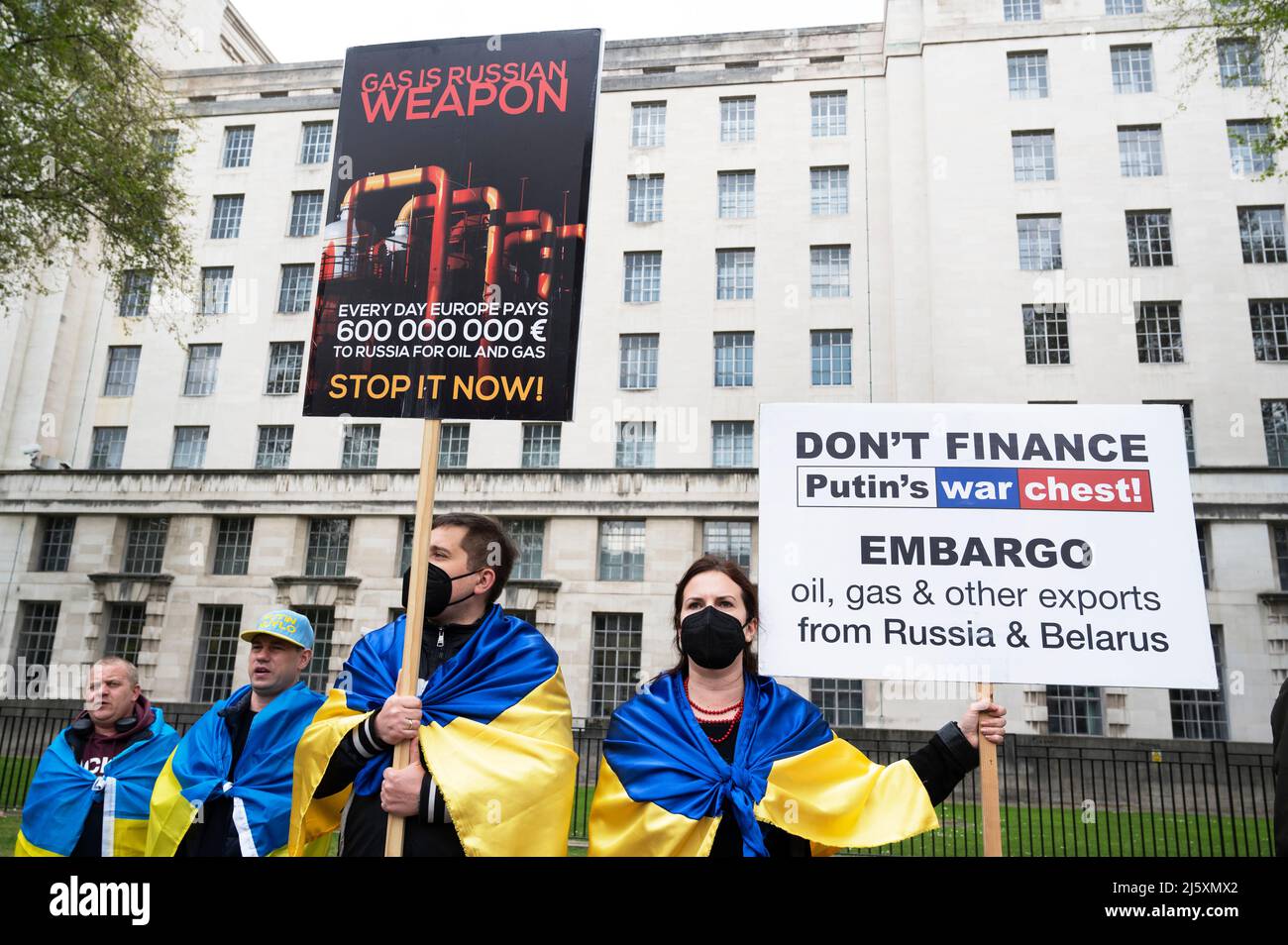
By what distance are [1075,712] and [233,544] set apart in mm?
31963

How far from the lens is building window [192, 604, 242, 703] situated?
3241 centimetres

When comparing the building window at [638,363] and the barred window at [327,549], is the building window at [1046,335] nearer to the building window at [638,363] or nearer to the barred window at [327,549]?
the building window at [638,363]

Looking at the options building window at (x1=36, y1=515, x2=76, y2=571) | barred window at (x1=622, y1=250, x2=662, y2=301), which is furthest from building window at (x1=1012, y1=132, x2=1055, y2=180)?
building window at (x1=36, y1=515, x2=76, y2=571)

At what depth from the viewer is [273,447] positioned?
34375mm

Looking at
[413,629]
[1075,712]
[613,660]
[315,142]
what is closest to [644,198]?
[315,142]

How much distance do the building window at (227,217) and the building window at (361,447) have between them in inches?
458

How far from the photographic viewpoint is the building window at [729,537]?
101ft

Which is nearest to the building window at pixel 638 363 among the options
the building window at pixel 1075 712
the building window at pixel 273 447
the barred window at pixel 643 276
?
the barred window at pixel 643 276

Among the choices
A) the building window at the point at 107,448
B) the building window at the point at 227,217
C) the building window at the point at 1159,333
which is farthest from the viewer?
the building window at the point at 227,217

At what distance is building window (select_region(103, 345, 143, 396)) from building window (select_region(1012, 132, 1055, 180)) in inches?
1462

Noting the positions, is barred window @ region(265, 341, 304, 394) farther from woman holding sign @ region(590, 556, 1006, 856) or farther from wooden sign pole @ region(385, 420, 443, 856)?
woman holding sign @ region(590, 556, 1006, 856)
